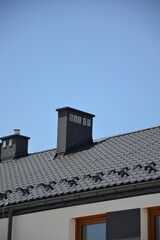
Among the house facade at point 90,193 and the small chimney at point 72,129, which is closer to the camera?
the house facade at point 90,193

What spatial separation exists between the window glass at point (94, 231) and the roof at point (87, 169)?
3.49 feet

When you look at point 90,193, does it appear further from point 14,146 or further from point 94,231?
point 14,146

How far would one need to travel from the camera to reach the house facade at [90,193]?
57.7 ft

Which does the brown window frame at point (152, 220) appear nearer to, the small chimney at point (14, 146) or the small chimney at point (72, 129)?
the small chimney at point (72, 129)

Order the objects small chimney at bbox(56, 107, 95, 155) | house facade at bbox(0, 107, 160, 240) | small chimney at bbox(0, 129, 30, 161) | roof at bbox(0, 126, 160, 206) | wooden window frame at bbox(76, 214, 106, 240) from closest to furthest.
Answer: house facade at bbox(0, 107, 160, 240)
wooden window frame at bbox(76, 214, 106, 240)
roof at bbox(0, 126, 160, 206)
small chimney at bbox(56, 107, 95, 155)
small chimney at bbox(0, 129, 30, 161)

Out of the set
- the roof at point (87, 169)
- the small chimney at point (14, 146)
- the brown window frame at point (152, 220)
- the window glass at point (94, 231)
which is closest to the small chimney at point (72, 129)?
the roof at point (87, 169)

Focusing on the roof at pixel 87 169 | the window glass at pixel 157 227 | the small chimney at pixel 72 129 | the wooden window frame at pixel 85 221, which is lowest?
the window glass at pixel 157 227

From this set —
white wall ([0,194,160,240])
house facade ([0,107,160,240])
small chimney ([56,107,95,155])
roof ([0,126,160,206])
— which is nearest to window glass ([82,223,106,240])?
house facade ([0,107,160,240])

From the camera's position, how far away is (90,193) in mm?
18438

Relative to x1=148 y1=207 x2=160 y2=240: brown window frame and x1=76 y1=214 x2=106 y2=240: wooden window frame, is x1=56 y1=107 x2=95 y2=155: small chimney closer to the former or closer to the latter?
x1=76 y1=214 x2=106 y2=240: wooden window frame

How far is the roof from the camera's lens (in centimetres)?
1867

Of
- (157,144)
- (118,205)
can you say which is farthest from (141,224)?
(157,144)

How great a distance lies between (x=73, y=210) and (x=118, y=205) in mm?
1551

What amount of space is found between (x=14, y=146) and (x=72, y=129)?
330 cm
